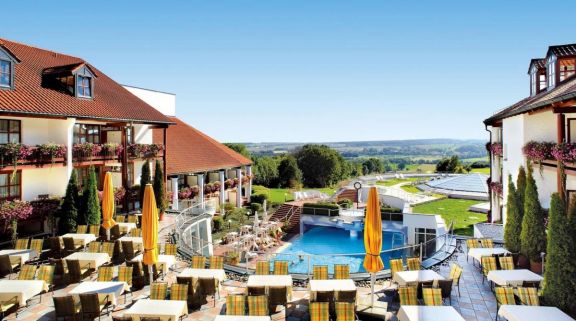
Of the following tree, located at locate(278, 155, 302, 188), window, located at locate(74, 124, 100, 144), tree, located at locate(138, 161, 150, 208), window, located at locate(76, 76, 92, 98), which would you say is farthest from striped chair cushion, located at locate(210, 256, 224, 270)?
tree, located at locate(278, 155, 302, 188)

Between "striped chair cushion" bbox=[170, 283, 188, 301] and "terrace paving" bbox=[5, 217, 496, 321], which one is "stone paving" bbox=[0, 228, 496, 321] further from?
"striped chair cushion" bbox=[170, 283, 188, 301]

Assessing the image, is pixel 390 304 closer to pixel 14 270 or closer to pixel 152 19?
pixel 14 270

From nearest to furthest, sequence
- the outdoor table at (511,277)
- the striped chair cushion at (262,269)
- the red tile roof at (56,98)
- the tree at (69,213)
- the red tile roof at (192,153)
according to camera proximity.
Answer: the outdoor table at (511,277) < the striped chair cushion at (262,269) < the tree at (69,213) < the red tile roof at (56,98) < the red tile roof at (192,153)

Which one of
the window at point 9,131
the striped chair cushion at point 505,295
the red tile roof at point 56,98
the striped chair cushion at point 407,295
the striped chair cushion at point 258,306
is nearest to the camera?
the striped chair cushion at point 258,306

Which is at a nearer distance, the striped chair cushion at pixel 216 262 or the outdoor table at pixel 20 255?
the striped chair cushion at pixel 216 262

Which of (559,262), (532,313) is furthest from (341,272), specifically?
(559,262)

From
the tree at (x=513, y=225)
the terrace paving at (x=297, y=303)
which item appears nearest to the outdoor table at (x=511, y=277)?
the terrace paving at (x=297, y=303)

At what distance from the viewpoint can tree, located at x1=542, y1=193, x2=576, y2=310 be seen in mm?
9766

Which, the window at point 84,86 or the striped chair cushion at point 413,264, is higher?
the window at point 84,86

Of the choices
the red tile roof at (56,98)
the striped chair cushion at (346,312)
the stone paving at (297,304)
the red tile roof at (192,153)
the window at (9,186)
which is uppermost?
the red tile roof at (56,98)

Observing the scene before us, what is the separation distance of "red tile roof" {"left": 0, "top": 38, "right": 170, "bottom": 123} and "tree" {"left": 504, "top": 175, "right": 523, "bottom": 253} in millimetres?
21271

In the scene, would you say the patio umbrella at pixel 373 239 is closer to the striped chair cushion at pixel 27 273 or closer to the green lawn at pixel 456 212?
the striped chair cushion at pixel 27 273

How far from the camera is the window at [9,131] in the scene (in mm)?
19609

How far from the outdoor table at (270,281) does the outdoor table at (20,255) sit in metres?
8.94
